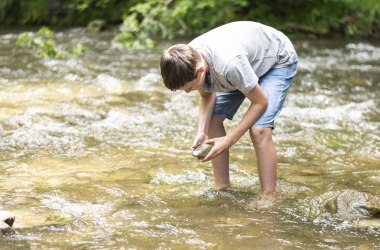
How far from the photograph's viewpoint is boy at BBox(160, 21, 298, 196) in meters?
3.30

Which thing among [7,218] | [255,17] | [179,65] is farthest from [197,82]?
[255,17]

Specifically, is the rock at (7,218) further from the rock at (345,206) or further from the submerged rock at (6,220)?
the rock at (345,206)

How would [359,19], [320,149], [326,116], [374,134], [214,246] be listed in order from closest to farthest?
[214,246], [320,149], [374,134], [326,116], [359,19]

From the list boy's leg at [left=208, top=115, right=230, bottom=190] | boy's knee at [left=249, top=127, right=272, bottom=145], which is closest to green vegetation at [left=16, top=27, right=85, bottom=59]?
boy's leg at [left=208, top=115, right=230, bottom=190]

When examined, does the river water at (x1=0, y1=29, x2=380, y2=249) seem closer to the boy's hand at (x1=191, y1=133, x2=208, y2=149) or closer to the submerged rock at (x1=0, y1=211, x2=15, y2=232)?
the submerged rock at (x1=0, y1=211, x2=15, y2=232)

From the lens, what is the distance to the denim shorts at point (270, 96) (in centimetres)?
362

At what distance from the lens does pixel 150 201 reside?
379 cm

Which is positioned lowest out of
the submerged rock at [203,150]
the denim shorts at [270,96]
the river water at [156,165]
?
the river water at [156,165]

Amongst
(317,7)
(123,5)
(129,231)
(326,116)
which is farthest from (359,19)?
(129,231)

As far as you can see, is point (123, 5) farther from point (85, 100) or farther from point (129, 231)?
point (129, 231)

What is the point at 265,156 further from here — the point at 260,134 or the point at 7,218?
the point at 7,218

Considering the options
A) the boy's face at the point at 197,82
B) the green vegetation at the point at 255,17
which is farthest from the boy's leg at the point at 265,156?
the green vegetation at the point at 255,17

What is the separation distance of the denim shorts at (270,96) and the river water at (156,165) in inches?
21.4

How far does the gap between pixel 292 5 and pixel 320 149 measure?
831 cm
